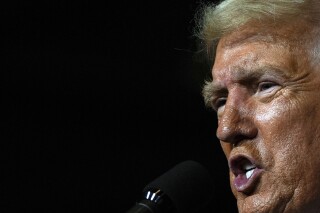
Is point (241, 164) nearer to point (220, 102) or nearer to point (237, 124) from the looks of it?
point (237, 124)

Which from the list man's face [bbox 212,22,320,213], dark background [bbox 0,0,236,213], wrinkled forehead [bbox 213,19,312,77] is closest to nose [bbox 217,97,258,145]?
man's face [bbox 212,22,320,213]

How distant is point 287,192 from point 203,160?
149cm

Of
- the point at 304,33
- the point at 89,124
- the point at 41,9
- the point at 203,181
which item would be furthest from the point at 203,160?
the point at 304,33

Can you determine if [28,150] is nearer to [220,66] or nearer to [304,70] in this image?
[220,66]

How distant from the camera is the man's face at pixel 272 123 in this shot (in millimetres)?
1517

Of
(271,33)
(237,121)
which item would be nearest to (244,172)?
(237,121)

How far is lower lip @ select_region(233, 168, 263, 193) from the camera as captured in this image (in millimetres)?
1567

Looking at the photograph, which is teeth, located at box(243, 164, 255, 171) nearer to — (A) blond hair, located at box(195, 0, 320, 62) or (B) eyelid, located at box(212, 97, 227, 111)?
(B) eyelid, located at box(212, 97, 227, 111)

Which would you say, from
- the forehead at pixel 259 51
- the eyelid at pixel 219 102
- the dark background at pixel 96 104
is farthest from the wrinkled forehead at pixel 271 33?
the dark background at pixel 96 104

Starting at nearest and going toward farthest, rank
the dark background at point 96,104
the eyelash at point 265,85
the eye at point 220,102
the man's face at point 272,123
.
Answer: the man's face at point 272,123 < the eyelash at point 265,85 < the eye at point 220,102 < the dark background at point 96,104

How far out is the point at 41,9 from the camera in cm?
277

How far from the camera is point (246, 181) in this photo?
1597mm

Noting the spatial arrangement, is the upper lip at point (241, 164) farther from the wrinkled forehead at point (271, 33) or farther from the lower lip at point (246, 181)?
the wrinkled forehead at point (271, 33)

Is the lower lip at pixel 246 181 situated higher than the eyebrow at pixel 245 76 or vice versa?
the eyebrow at pixel 245 76
